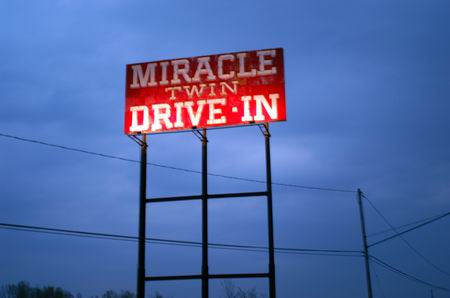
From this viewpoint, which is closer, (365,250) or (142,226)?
(142,226)

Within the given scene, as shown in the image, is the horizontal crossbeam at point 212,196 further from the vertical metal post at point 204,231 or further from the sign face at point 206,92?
the sign face at point 206,92

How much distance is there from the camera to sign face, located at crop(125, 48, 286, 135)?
18.1 meters

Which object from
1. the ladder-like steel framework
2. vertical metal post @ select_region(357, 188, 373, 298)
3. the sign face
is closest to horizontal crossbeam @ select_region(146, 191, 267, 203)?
the ladder-like steel framework

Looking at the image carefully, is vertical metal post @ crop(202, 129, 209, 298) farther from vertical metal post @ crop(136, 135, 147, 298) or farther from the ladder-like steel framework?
vertical metal post @ crop(136, 135, 147, 298)

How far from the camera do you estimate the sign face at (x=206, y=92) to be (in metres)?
18.1

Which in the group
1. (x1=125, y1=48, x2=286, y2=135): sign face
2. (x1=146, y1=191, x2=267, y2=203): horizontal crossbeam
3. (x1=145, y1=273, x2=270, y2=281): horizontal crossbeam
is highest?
(x1=125, y1=48, x2=286, y2=135): sign face

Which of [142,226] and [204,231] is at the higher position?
[142,226]

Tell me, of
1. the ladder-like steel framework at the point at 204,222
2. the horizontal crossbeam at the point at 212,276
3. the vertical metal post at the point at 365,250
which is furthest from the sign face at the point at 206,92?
the vertical metal post at the point at 365,250

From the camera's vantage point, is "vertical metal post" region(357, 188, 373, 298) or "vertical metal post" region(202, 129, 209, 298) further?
"vertical metal post" region(357, 188, 373, 298)

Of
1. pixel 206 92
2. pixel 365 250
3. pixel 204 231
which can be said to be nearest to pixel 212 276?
pixel 204 231

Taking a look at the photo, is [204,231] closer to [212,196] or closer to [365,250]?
[212,196]

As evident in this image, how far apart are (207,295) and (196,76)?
269 inches

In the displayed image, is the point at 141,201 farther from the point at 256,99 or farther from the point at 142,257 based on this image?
the point at 256,99

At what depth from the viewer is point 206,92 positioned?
1867 cm
